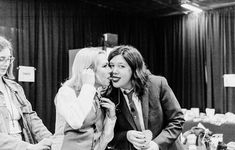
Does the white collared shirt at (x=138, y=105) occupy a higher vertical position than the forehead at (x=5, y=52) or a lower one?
lower

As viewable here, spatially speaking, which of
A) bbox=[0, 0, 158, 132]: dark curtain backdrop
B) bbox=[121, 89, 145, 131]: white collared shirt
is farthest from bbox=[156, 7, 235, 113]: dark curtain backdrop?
bbox=[121, 89, 145, 131]: white collared shirt

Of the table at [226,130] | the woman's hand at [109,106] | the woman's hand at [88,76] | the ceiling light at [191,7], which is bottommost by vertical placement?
the table at [226,130]

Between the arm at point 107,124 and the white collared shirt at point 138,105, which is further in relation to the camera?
the white collared shirt at point 138,105

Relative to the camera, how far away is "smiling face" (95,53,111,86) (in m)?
1.71

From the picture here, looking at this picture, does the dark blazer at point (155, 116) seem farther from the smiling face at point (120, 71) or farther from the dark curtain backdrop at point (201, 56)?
the dark curtain backdrop at point (201, 56)

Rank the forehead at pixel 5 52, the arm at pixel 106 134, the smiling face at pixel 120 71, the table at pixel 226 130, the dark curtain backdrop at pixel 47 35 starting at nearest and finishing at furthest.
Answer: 1. the arm at pixel 106 134
2. the smiling face at pixel 120 71
3. the forehead at pixel 5 52
4. the table at pixel 226 130
5. the dark curtain backdrop at pixel 47 35

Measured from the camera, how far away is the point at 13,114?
1.92m

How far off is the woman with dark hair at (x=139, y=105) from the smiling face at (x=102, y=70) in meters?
0.04

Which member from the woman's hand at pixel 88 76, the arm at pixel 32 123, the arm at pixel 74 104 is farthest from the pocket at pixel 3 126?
the woman's hand at pixel 88 76

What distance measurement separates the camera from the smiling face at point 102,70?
5.59 ft

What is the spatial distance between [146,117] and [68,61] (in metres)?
3.53

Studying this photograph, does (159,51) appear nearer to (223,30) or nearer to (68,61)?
(223,30)

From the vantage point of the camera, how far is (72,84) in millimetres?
1671

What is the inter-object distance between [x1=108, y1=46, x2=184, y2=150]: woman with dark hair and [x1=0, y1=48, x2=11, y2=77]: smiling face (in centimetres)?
65
